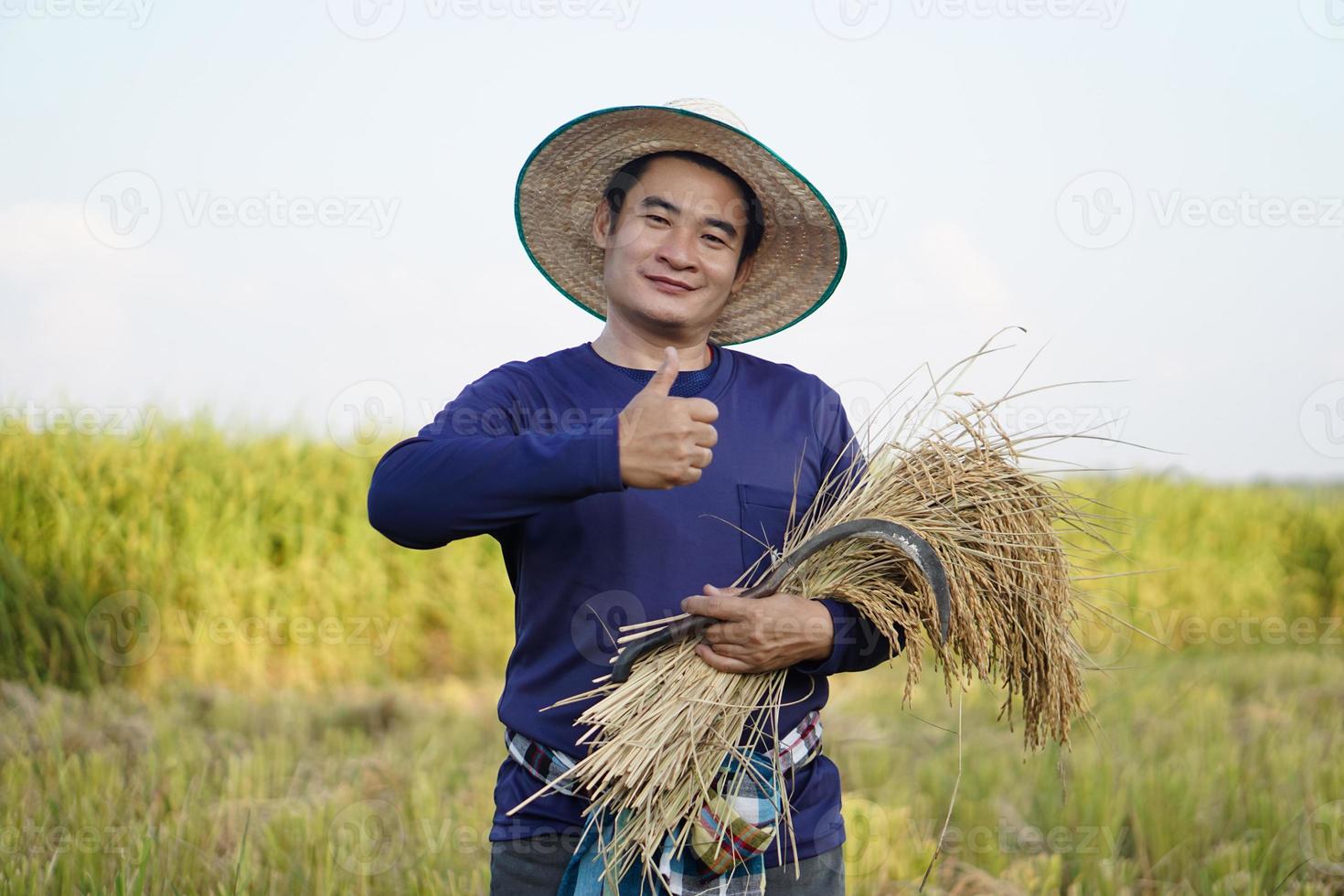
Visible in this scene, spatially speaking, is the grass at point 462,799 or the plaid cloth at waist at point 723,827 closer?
the plaid cloth at waist at point 723,827

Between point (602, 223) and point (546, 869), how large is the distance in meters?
1.35

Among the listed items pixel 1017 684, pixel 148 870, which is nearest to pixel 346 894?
pixel 148 870

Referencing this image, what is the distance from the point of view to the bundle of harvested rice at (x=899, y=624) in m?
2.03

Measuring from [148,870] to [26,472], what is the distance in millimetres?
4498

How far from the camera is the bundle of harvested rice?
6.65 feet

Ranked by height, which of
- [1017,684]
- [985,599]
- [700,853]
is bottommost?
[700,853]

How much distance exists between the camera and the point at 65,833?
12.1ft

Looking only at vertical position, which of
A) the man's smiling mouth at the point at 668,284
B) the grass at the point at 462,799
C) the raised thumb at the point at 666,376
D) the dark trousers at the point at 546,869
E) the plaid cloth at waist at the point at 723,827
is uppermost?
the man's smiling mouth at the point at 668,284

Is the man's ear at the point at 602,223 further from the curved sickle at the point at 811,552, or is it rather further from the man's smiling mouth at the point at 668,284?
the curved sickle at the point at 811,552

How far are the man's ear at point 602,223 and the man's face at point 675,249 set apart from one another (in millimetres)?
112

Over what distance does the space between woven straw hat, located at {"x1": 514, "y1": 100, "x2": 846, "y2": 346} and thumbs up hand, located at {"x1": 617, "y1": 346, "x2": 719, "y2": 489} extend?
734mm

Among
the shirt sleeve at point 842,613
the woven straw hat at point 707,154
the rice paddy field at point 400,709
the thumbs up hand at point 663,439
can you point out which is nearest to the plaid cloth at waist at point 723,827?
the shirt sleeve at point 842,613

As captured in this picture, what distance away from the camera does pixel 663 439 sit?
6.00ft

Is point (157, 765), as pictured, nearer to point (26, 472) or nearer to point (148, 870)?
point (148, 870)
